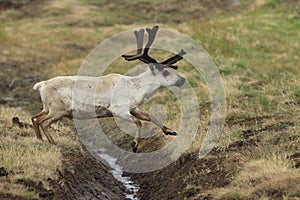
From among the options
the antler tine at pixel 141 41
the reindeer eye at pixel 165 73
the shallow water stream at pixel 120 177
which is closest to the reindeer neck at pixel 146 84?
the reindeer eye at pixel 165 73

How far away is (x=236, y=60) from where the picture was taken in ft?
52.3

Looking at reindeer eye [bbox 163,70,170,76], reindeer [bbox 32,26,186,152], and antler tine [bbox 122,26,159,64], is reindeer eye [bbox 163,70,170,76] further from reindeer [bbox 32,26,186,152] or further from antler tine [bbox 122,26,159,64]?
antler tine [bbox 122,26,159,64]

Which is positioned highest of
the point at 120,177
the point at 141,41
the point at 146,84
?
the point at 141,41

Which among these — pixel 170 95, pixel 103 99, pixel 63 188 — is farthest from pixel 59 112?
pixel 170 95

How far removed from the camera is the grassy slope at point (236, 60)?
7.72 metres

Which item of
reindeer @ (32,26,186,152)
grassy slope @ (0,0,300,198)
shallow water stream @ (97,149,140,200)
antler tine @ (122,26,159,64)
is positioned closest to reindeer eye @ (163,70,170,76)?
reindeer @ (32,26,186,152)

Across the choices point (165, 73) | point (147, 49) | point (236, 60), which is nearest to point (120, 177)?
point (165, 73)

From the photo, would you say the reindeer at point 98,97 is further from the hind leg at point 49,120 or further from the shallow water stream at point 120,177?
the shallow water stream at point 120,177

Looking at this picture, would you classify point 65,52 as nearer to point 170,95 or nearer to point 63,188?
point 170,95

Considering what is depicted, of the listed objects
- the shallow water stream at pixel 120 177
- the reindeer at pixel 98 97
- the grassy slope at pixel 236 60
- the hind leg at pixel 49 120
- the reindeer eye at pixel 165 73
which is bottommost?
the shallow water stream at pixel 120 177

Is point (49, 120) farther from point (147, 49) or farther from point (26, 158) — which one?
point (147, 49)

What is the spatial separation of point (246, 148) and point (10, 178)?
3.65 meters

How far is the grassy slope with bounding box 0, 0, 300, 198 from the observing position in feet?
25.3

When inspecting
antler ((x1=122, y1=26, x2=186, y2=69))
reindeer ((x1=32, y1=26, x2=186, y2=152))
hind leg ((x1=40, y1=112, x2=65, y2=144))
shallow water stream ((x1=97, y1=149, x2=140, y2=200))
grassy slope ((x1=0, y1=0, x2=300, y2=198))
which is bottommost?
shallow water stream ((x1=97, y1=149, x2=140, y2=200))
